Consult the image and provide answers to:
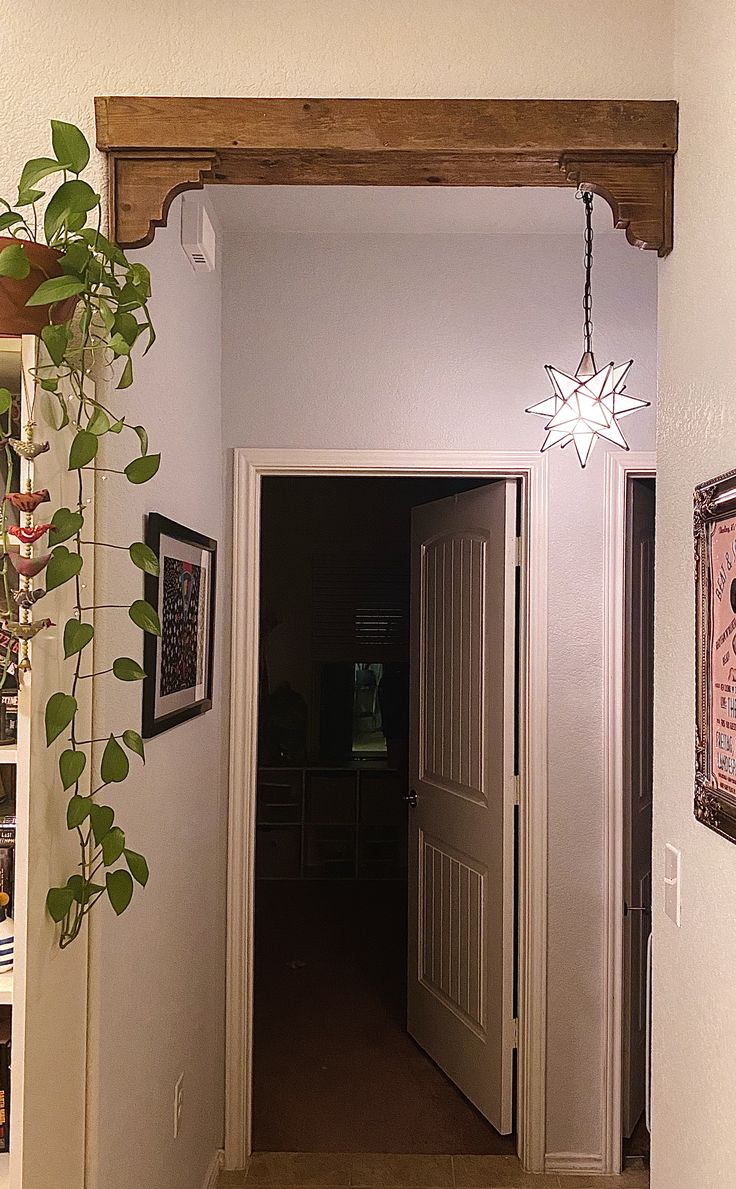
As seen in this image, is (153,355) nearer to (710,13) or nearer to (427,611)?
(710,13)

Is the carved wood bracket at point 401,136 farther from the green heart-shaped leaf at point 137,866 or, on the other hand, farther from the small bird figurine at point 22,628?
the green heart-shaped leaf at point 137,866

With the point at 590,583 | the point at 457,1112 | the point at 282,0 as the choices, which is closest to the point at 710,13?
the point at 282,0

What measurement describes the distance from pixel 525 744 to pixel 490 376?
1.13 m

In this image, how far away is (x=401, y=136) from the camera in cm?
171

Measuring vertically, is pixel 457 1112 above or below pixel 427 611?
below

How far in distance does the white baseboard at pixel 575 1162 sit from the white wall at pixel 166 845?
101 cm

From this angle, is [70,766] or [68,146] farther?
[70,766]

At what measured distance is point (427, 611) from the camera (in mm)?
3912

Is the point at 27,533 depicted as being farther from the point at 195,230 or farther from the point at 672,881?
the point at 195,230

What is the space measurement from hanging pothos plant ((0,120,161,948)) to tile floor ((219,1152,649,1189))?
5.92ft

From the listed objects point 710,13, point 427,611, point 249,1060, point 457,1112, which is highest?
point 710,13

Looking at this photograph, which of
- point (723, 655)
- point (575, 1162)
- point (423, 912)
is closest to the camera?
point (723, 655)

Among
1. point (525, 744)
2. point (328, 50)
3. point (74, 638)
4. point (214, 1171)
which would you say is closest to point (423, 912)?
point (525, 744)

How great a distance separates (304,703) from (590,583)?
354 cm
